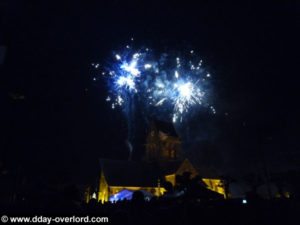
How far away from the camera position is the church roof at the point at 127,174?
1323 inches

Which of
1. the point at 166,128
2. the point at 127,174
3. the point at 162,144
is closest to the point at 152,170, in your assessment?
the point at 127,174

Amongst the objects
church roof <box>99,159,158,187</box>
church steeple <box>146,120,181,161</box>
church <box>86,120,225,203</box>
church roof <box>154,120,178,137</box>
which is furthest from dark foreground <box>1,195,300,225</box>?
church roof <box>154,120,178,137</box>

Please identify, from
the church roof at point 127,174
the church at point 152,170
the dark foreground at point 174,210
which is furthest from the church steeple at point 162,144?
the dark foreground at point 174,210

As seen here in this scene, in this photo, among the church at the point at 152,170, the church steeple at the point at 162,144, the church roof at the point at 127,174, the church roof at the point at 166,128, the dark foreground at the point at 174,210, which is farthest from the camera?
the church roof at the point at 166,128

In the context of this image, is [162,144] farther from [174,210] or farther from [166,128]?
[174,210]

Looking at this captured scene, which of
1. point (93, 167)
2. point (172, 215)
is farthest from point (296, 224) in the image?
point (93, 167)

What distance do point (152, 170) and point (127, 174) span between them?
21.2ft

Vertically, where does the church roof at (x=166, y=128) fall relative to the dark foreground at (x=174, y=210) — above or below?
above

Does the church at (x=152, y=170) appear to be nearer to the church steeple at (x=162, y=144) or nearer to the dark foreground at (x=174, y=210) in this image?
the church steeple at (x=162, y=144)

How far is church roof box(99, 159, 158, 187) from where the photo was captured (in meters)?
33.6

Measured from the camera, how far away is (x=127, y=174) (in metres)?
36.1

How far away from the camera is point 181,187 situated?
41.6ft

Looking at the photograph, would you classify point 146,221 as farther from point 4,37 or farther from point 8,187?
point 8,187

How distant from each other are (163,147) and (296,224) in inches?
1218
